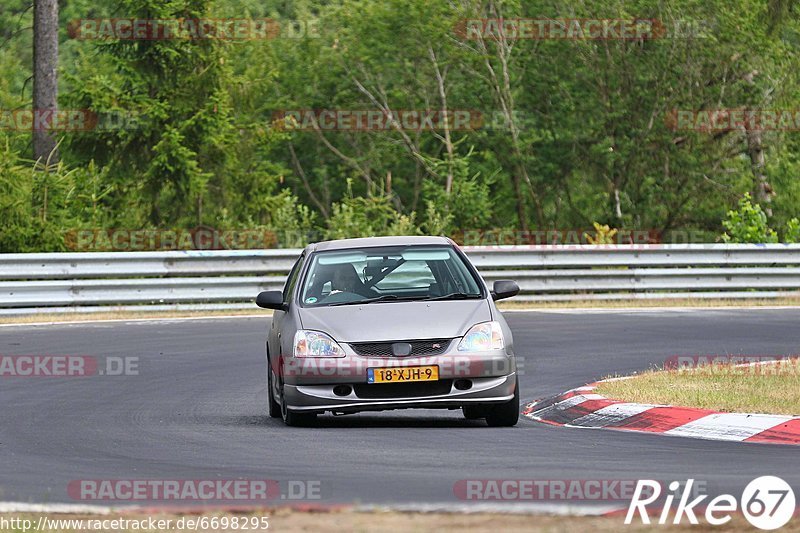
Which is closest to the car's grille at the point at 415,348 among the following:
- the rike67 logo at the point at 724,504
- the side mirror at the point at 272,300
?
the side mirror at the point at 272,300

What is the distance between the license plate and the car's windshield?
2.91 feet

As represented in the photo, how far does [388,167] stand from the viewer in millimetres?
52531

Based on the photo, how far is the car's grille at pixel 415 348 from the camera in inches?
432

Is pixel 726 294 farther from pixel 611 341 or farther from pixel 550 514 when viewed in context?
pixel 550 514

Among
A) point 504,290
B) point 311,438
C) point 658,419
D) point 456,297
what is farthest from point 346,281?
point 658,419

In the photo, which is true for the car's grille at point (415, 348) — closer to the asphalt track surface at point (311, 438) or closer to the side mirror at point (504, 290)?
the asphalt track surface at point (311, 438)

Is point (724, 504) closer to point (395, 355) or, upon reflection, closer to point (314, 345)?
point (395, 355)

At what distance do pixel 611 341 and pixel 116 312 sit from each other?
28.5 feet

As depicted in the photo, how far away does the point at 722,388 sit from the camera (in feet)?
41.2

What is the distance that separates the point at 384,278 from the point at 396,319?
1.20 metres

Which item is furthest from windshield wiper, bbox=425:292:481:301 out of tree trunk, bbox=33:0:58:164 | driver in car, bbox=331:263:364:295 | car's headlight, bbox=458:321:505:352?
tree trunk, bbox=33:0:58:164

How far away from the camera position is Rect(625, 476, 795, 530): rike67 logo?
6.66 metres

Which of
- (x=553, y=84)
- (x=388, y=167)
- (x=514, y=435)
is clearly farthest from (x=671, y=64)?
(x=514, y=435)

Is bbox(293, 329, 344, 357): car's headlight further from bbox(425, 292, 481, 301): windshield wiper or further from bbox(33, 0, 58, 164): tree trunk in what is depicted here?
bbox(33, 0, 58, 164): tree trunk
